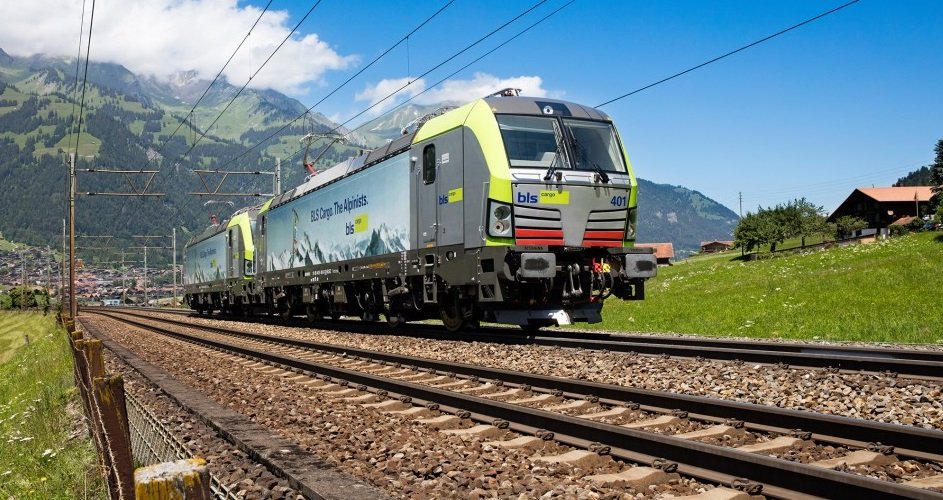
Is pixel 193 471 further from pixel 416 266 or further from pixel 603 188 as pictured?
pixel 416 266

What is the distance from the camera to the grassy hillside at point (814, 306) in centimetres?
1598

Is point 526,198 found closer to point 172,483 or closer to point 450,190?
point 450,190

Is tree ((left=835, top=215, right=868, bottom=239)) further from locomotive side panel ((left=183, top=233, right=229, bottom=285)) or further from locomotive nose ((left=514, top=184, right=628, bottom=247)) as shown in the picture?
locomotive nose ((left=514, top=184, right=628, bottom=247))

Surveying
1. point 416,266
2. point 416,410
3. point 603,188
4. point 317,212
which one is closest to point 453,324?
point 416,266

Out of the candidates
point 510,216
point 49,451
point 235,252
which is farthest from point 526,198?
point 235,252

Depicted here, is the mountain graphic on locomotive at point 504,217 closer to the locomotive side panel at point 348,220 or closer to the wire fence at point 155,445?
the locomotive side panel at point 348,220

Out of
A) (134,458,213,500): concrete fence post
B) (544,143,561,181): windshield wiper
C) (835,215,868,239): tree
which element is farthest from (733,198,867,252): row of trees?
(134,458,213,500): concrete fence post

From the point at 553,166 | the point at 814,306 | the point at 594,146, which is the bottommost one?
the point at 814,306

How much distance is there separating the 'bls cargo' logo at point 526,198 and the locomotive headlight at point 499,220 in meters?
0.24

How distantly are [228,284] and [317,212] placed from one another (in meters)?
12.7

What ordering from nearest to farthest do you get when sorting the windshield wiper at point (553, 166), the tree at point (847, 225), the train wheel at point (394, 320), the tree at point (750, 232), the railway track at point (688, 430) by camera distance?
the railway track at point (688, 430)
the windshield wiper at point (553, 166)
the train wheel at point (394, 320)
the tree at point (750, 232)
the tree at point (847, 225)

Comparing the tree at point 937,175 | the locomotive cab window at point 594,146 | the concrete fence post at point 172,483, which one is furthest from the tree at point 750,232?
the concrete fence post at point 172,483

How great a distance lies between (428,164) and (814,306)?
10.8 meters

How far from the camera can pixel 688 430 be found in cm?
659
